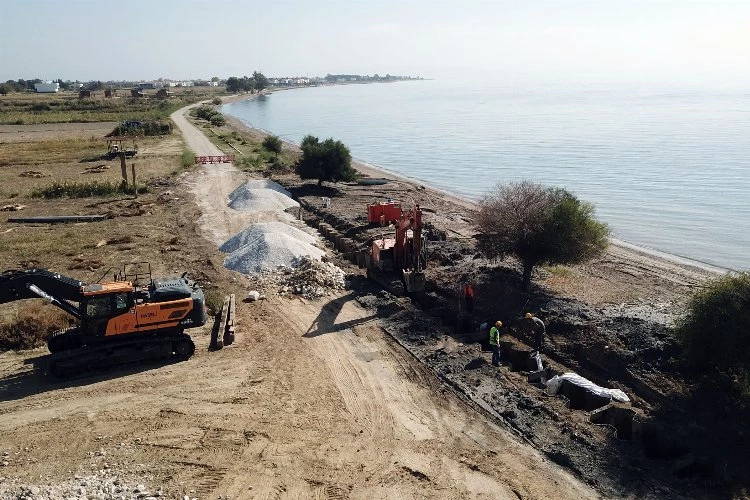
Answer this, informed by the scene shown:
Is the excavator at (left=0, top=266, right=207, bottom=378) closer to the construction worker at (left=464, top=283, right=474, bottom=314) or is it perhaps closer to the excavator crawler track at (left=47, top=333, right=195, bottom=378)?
the excavator crawler track at (left=47, top=333, right=195, bottom=378)

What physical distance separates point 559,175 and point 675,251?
2432 centimetres

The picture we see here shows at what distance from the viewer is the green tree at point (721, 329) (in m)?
13.7

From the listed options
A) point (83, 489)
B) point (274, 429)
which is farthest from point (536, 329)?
point (83, 489)

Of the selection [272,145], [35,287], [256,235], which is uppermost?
[35,287]

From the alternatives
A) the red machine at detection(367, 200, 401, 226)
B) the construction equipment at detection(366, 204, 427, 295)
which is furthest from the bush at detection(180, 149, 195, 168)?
the construction equipment at detection(366, 204, 427, 295)

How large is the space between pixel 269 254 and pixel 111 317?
9648 mm

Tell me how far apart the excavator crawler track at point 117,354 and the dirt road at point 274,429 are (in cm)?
33

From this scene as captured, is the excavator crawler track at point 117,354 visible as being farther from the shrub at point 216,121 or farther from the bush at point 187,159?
the shrub at point 216,121

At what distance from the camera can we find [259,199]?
37.1 metres

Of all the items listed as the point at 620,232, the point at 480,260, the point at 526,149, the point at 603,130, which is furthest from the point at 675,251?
the point at 603,130

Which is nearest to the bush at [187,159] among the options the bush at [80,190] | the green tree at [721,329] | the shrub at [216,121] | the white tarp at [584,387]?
the bush at [80,190]

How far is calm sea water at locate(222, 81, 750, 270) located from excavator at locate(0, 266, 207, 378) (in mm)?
28730

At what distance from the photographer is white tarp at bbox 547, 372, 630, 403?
579 inches

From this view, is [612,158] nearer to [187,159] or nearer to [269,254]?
[187,159]
